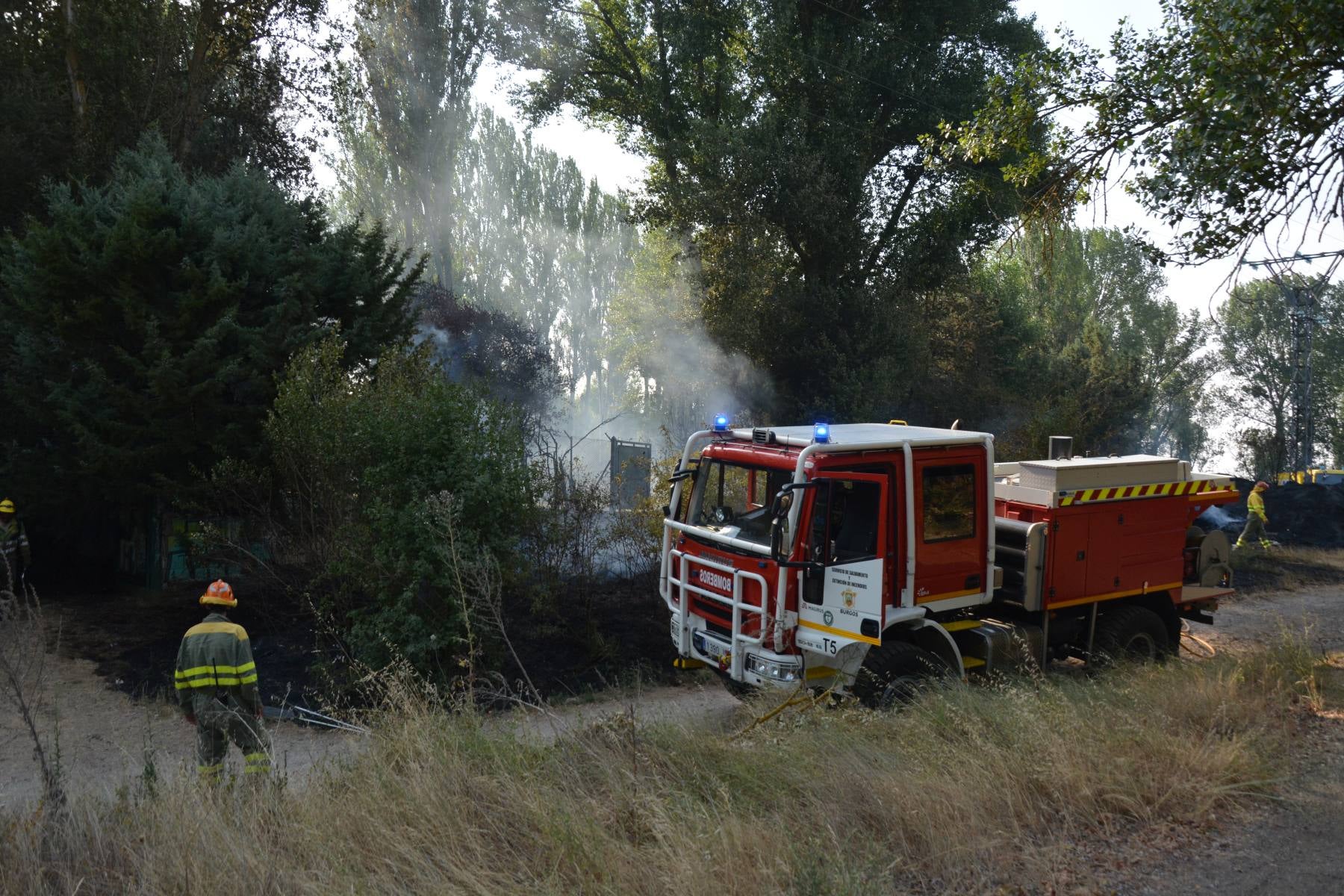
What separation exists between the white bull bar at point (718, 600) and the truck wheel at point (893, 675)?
849 mm

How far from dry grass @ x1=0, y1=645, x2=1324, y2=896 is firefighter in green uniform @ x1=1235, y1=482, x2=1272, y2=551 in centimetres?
1420

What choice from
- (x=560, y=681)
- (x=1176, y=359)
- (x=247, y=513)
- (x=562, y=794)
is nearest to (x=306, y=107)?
(x=247, y=513)

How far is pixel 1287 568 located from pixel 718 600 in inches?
569

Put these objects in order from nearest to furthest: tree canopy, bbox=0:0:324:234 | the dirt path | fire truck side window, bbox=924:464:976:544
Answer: the dirt path < fire truck side window, bbox=924:464:976:544 < tree canopy, bbox=0:0:324:234

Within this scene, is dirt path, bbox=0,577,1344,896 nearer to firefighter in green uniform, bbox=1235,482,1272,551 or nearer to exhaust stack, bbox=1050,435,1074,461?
exhaust stack, bbox=1050,435,1074,461

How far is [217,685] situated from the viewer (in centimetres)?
616

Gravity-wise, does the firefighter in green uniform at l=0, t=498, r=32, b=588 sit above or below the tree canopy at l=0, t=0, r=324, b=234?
below

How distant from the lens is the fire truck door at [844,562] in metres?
6.84

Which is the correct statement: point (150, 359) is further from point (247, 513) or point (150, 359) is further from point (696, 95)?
point (696, 95)

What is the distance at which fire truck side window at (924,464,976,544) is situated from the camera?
7.52m

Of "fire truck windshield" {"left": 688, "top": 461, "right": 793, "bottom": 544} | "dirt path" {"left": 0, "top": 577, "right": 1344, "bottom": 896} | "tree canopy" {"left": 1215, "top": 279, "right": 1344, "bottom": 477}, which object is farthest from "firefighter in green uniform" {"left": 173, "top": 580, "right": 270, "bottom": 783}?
"tree canopy" {"left": 1215, "top": 279, "right": 1344, "bottom": 477}

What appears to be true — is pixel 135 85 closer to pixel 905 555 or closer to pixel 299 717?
pixel 299 717

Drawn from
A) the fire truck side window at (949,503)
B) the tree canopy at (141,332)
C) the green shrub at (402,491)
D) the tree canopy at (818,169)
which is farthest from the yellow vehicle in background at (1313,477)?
the tree canopy at (141,332)

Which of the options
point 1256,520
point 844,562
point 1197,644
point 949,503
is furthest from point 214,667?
point 1256,520
